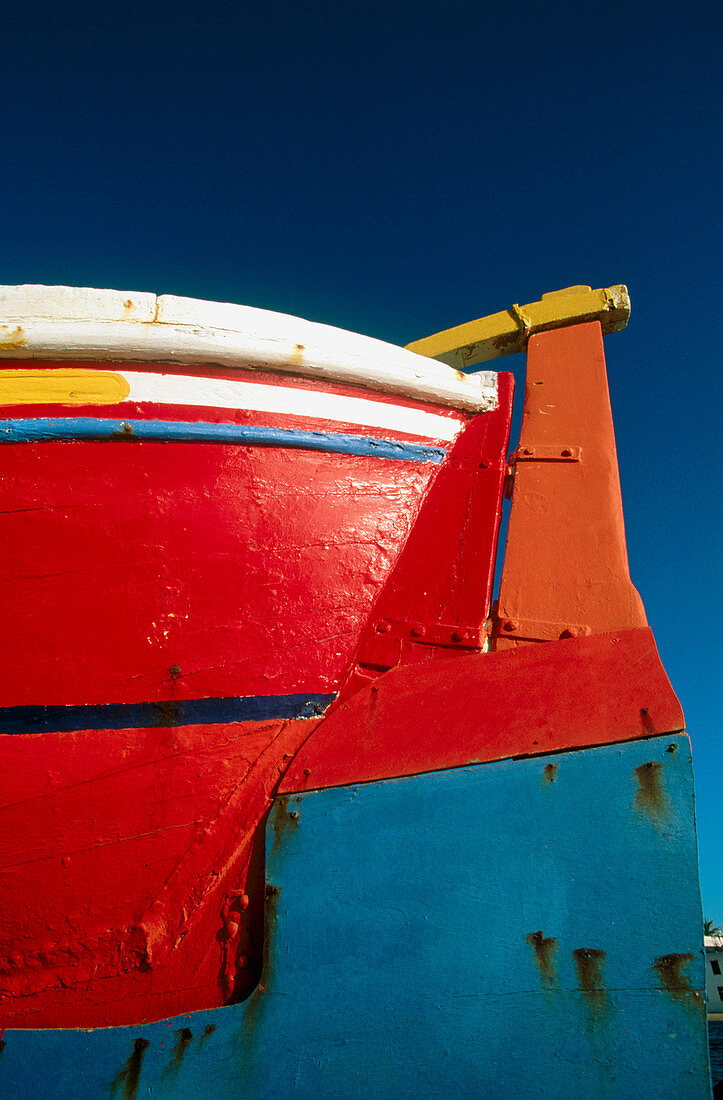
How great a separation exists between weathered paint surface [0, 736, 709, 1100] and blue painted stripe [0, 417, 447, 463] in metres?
1.06

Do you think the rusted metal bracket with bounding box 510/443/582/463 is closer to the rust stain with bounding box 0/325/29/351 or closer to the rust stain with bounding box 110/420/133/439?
the rust stain with bounding box 110/420/133/439

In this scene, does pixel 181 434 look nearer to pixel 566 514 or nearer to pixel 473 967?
pixel 566 514

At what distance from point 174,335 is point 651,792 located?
1.72 metres

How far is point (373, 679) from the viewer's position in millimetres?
1734

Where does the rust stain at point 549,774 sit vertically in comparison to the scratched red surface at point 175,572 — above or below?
below

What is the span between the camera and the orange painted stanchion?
1737 millimetres

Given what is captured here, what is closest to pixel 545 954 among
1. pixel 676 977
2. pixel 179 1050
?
pixel 676 977

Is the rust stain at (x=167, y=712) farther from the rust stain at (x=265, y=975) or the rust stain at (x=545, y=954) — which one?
the rust stain at (x=545, y=954)

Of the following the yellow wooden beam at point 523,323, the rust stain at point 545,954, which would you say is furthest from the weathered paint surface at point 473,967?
the yellow wooden beam at point 523,323

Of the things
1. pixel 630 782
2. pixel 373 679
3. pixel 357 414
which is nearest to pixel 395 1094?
pixel 630 782

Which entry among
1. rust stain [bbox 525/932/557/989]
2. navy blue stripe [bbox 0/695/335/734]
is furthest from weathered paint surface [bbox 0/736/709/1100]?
navy blue stripe [bbox 0/695/335/734]

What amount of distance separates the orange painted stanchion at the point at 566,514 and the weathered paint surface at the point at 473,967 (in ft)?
1.48

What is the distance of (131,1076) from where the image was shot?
124 cm

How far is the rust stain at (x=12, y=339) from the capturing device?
1850 millimetres
